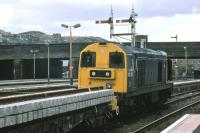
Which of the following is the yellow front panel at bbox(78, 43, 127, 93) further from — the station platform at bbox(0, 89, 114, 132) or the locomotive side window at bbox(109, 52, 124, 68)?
the station platform at bbox(0, 89, 114, 132)

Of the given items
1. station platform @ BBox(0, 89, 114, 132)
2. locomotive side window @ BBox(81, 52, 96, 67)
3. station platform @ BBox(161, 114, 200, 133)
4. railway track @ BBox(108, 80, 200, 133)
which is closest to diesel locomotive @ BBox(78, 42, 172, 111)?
locomotive side window @ BBox(81, 52, 96, 67)

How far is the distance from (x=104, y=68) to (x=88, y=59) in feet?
2.89

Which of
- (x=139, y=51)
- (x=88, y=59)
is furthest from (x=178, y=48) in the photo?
(x=88, y=59)

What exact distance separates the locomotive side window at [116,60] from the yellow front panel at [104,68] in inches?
5.2

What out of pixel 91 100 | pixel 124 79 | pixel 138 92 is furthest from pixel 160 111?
pixel 91 100

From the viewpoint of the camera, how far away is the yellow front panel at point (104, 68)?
70.2ft

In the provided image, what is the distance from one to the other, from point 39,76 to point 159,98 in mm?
73918

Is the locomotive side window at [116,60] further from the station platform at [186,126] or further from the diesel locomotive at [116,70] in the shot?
the station platform at [186,126]

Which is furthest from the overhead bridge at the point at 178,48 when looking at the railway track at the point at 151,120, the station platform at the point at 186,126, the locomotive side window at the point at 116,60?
the station platform at the point at 186,126

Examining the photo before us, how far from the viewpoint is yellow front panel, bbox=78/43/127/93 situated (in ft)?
70.2

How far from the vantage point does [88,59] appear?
22.4 m

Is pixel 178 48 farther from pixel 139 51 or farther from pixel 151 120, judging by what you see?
pixel 151 120

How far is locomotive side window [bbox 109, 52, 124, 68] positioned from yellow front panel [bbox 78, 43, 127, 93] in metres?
0.13

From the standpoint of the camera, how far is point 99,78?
71.3 feet
